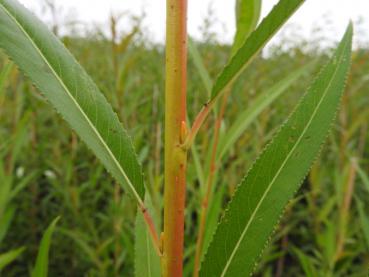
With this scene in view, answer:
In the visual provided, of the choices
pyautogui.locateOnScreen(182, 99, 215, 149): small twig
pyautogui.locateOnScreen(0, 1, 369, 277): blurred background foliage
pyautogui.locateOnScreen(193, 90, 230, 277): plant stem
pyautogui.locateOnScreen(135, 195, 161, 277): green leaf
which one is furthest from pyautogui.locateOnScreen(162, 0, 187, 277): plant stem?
pyautogui.locateOnScreen(0, 1, 369, 277): blurred background foliage

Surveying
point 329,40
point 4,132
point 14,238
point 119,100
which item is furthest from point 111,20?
point 329,40

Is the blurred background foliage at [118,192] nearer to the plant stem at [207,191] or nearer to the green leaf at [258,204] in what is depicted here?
the plant stem at [207,191]

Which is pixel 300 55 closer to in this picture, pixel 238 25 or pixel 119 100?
Answer: pixel 119 100

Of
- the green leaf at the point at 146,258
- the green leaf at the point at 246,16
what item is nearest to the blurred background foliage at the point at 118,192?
the green leaf at the point at 146,258

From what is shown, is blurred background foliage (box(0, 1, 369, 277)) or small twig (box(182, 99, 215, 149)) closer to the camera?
small twig (box(182, 99, 215, 149))

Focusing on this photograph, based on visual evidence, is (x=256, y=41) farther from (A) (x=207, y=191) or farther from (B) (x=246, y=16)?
(A) (x=207, y=191)

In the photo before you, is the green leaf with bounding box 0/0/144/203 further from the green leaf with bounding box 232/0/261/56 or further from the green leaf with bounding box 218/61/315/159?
the green leaf with bounding box 218/61/315/159

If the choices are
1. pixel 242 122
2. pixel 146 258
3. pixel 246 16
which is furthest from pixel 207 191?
pixel 246 16
